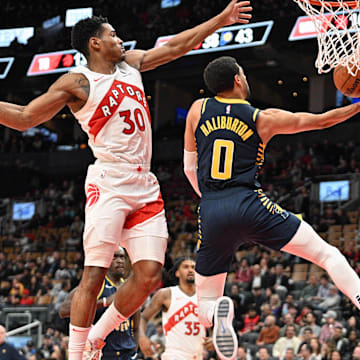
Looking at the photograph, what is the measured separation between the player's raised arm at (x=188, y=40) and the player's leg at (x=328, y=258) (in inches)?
60.3

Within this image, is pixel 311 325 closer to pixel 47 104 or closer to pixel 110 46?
pixel 110 46

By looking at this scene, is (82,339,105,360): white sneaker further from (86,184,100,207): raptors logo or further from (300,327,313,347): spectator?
(300,327,313,347): spectator

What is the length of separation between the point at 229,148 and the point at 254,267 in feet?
30.5

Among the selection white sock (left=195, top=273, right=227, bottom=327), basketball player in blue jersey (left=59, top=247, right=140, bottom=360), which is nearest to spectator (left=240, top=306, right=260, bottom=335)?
basketball player in blue jersey (left=59, top=247, right=140, bottom=360)

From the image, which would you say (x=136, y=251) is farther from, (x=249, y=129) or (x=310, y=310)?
(x=310, y=310)

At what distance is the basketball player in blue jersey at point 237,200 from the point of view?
15.5 ft

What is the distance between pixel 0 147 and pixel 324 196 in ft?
44.5

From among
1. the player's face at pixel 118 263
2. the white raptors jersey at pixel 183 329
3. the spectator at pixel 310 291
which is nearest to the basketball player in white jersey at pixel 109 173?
the player's face at pixel 118 263

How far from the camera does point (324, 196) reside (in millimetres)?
17578

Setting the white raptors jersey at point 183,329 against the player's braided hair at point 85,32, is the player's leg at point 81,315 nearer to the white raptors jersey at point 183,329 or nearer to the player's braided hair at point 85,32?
the player's braided hair at point 85,32

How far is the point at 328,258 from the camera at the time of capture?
4.76 meters

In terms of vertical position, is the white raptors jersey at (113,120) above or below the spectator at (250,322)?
above

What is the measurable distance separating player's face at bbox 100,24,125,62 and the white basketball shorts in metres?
0.76

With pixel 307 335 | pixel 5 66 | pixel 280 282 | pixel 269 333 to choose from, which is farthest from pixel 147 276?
pixel 5 66
